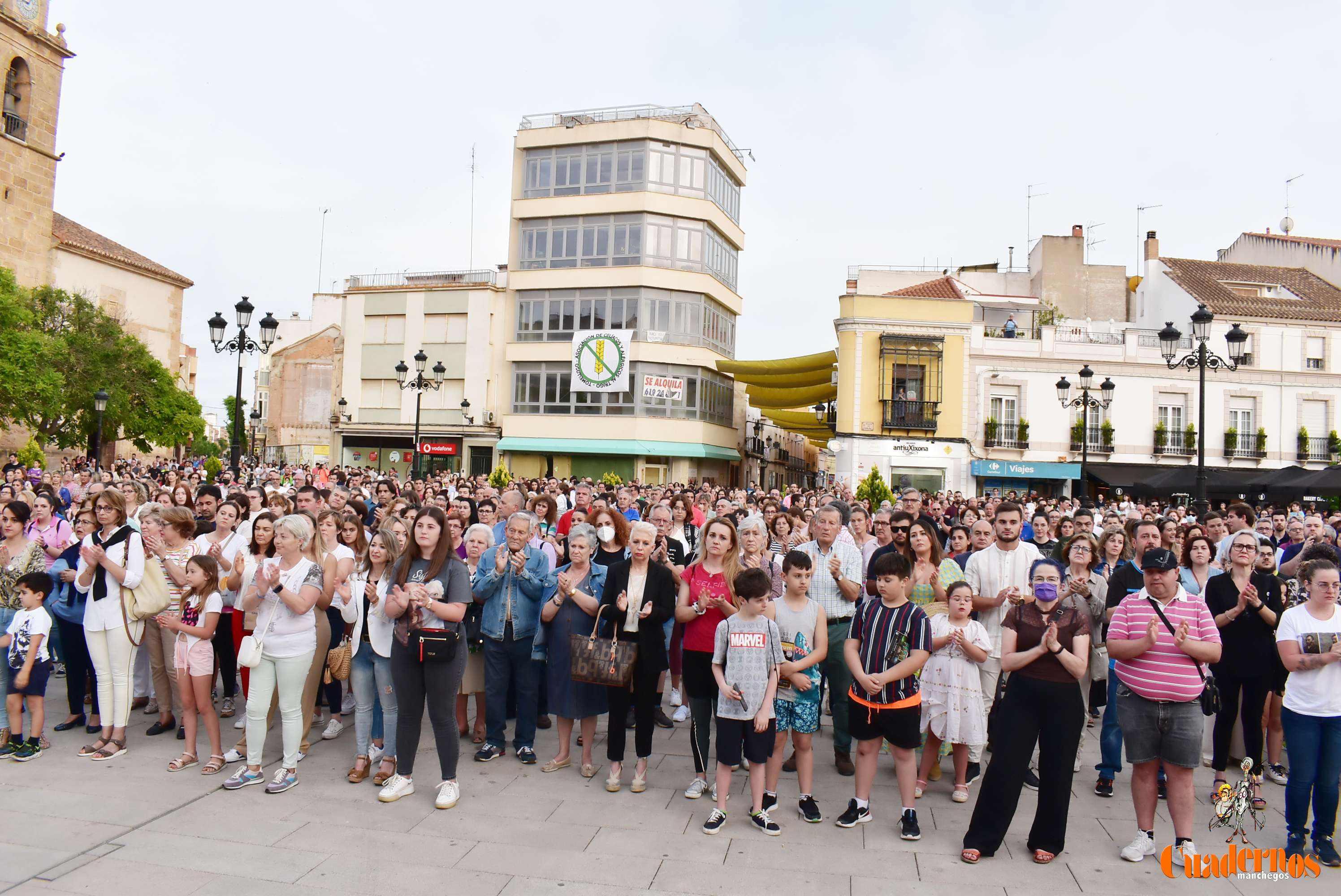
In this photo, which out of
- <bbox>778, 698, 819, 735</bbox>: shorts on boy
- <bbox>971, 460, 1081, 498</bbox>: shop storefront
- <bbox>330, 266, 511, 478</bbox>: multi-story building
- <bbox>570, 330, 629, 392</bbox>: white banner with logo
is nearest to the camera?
<bbox>778, 698, 819, 735</bbox>: shorts on boy

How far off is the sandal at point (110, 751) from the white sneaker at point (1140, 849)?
6.67m

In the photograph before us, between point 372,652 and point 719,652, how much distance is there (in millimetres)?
2474

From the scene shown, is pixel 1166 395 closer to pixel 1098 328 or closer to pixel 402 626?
pixel 1098 328

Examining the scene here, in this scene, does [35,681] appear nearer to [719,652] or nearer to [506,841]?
[506,841]

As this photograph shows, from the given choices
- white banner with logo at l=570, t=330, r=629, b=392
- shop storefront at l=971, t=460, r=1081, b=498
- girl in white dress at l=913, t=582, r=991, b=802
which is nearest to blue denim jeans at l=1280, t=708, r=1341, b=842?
girl in white dress at l=913, t=582, r=991, b=802

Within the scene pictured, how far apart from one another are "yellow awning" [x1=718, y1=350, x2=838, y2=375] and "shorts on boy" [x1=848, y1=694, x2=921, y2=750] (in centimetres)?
2756

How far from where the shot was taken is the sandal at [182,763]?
19.0 ft

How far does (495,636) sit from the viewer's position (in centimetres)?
620

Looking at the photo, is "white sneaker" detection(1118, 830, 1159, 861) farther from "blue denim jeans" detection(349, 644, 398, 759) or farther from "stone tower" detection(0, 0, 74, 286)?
"stone tower" detection(0, 0, 74, 286)

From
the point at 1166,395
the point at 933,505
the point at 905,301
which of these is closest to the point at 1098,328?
the point at 1166,395

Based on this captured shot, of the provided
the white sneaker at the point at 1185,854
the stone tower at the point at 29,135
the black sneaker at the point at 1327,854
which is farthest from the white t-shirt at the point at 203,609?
the stone tower at the point at 29,135

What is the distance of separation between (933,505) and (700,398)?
2120 cm

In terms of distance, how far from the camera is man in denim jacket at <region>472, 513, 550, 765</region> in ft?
20.3

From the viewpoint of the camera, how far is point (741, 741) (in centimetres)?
516
